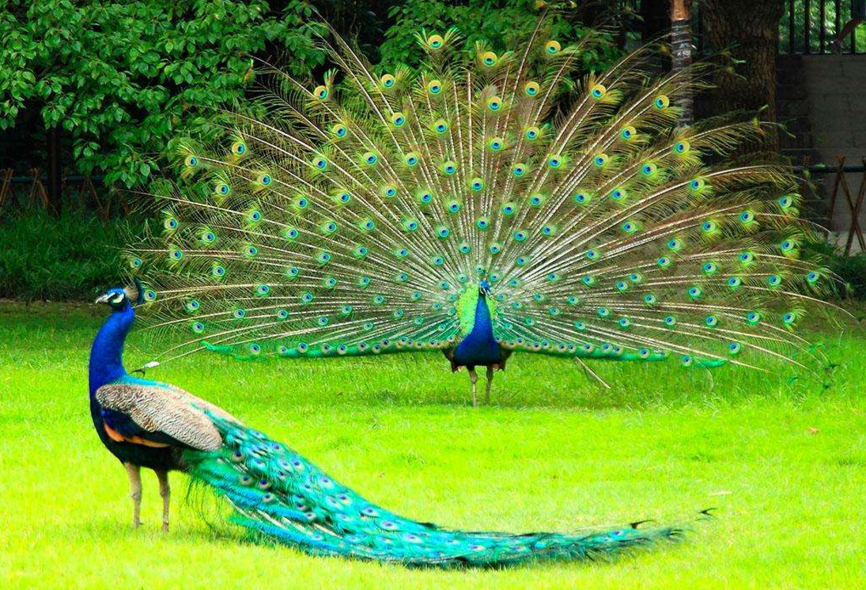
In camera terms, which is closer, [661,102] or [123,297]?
[123,297]

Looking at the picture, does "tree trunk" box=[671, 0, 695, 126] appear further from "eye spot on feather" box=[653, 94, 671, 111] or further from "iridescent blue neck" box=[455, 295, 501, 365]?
"iridescent blue neck" box=[455, 295, 501, 365]

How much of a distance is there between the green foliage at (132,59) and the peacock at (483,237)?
208 cm

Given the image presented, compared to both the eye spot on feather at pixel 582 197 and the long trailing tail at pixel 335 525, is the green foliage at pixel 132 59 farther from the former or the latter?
the long trailing tail at pixel 335 525

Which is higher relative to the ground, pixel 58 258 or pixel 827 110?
pixel 827 110

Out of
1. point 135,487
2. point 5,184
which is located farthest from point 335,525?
point 5,184

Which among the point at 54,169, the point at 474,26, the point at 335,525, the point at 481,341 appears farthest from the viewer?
the point at 54,169

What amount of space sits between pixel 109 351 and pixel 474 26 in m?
7.41

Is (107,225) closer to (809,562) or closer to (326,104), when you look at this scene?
(326,104)

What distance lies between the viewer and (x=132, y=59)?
1234 cm

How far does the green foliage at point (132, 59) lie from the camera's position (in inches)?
484

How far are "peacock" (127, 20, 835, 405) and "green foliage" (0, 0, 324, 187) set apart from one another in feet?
6.82

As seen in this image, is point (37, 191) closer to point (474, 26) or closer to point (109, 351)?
point (474, 26)

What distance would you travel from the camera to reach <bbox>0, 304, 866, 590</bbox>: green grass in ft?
17.8

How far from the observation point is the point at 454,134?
1008cm
